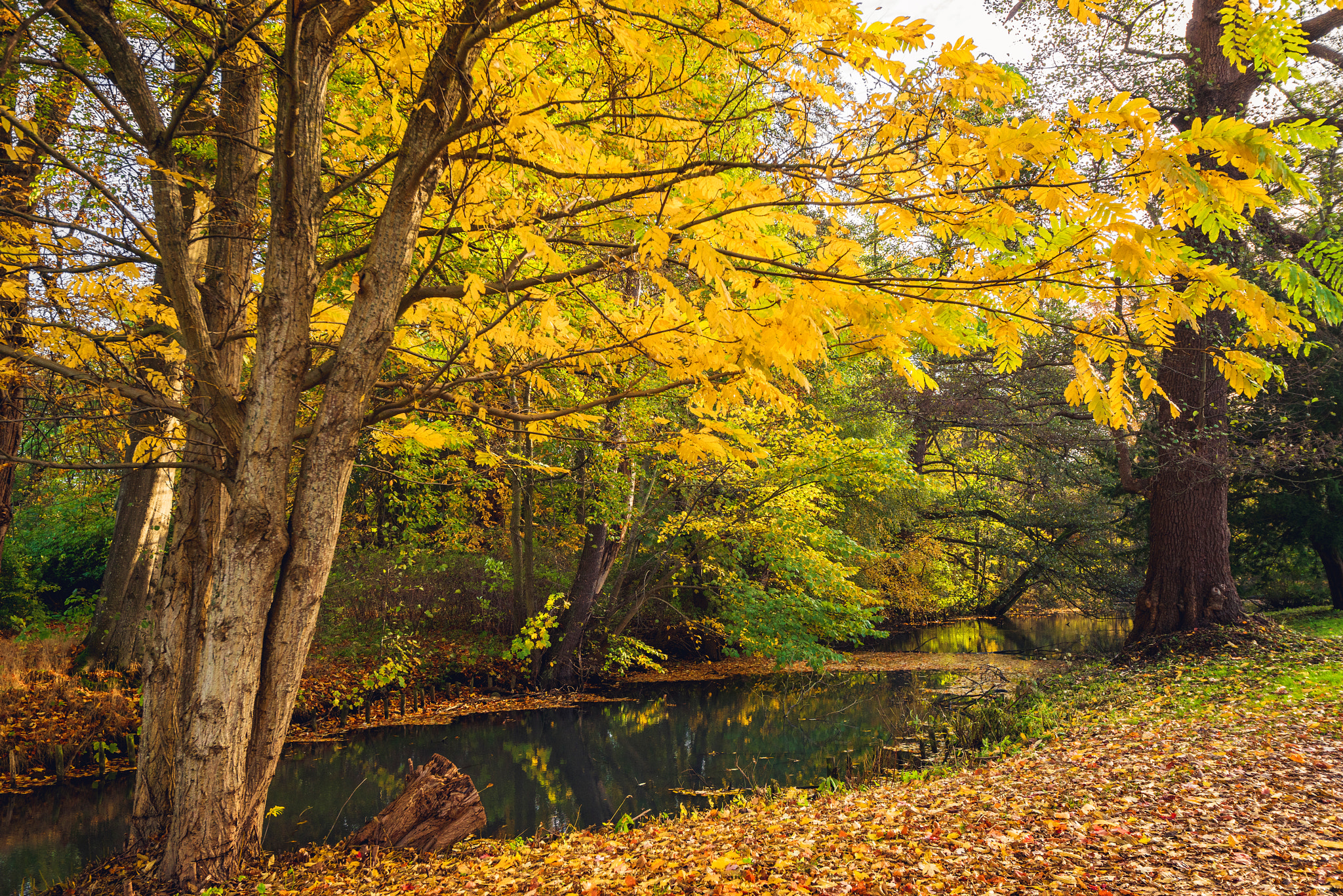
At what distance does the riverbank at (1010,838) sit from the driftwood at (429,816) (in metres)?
0.17

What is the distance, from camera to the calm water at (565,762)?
20.3 feet

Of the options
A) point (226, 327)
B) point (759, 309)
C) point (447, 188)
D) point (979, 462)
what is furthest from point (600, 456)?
point (979, 462)

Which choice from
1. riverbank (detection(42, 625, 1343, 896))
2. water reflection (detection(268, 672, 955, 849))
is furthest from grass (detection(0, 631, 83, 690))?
riverbank (detection(42, 625, 1343, 896))

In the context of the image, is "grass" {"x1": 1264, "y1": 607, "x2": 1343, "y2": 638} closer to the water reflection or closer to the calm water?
the water reflection

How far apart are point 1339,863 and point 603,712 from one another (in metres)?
9.02

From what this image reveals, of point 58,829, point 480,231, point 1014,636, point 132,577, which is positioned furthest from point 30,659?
point 1014,636

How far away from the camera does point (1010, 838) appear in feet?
11.8

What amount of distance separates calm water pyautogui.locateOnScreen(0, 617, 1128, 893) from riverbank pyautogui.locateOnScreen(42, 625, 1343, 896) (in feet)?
5.59

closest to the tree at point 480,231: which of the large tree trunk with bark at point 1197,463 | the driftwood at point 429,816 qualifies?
the driftwood at point 429,816

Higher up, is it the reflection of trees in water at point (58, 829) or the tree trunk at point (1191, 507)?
the tree trunk at point (1191, 507)

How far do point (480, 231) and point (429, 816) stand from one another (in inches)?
160

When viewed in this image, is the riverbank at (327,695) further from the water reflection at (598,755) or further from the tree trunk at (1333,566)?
the tree trunk at (1333,566)

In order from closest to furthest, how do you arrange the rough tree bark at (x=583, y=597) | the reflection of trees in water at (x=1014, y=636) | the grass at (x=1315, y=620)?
the grass at (x=1315, y=620) → the rough tree bark at (x=583, y=597) → the reflection of trees in water at (x=1014, y=636)

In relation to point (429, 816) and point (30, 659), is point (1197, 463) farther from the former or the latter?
point (30, 659)
